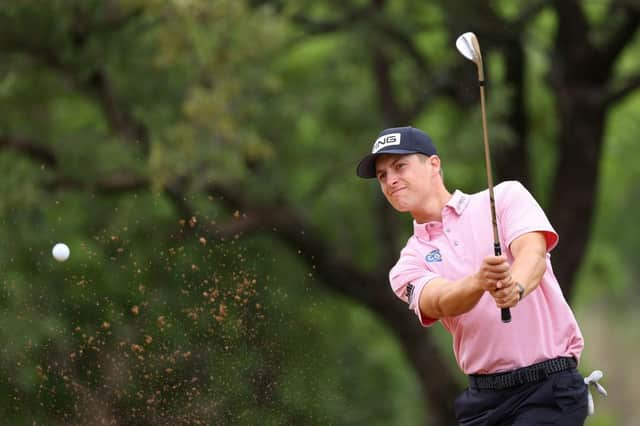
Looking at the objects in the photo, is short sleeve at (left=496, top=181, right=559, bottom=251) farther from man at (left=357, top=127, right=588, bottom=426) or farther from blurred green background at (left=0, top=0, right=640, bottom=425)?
blurred green background at (left=0, top=0, right=640, bottom=425)

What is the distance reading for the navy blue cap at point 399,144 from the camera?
4.66 metres

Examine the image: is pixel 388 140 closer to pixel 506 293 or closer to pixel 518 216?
pixel 518 216

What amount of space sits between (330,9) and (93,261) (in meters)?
5.26

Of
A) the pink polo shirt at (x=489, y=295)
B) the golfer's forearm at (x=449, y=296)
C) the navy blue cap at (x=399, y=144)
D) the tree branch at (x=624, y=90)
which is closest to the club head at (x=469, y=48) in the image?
the navy blue cap at (x=399, y=144)

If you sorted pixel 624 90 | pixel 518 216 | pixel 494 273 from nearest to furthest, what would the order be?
1. pixel 494 273
2. pixel 518 216
3. pixel 624 90

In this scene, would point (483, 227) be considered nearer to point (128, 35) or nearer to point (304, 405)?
point (304, 405)

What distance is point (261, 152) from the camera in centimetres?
1393

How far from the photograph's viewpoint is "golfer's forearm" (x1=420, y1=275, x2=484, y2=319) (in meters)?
4.17

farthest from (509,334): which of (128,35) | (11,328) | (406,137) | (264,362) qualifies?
(128,35)

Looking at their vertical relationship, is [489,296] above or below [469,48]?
below

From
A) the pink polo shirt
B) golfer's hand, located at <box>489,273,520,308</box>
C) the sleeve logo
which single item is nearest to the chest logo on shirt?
the pink polo shirt

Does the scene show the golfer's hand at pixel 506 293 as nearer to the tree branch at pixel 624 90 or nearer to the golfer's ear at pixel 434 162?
the golfer's ear at pixel 434 162

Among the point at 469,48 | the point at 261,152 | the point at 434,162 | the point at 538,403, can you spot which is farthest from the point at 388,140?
the point at 261,152

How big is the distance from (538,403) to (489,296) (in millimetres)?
416
